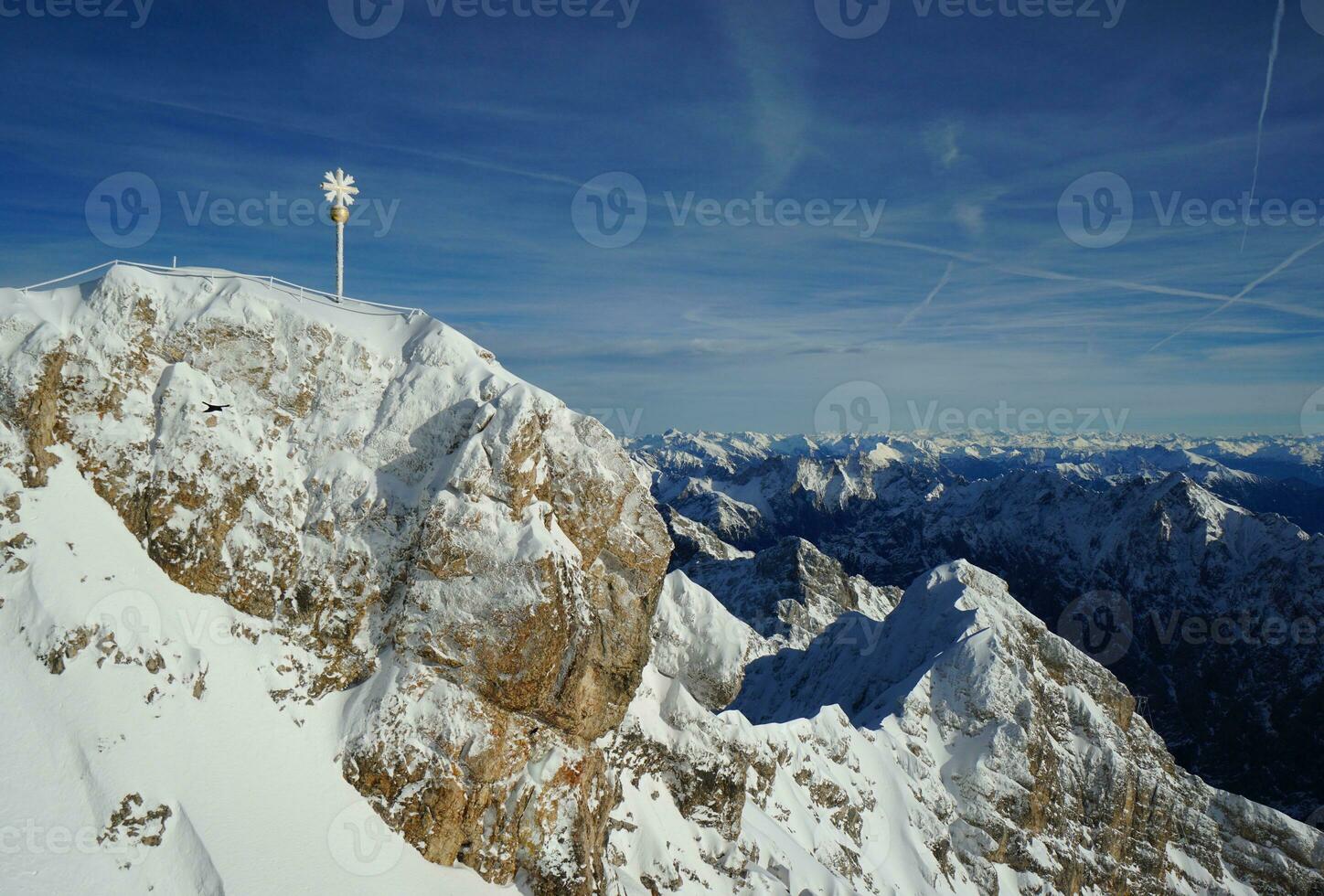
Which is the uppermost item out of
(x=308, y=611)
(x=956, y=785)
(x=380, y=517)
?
(x=380, y=517)

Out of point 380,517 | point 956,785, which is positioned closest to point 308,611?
point 380,517

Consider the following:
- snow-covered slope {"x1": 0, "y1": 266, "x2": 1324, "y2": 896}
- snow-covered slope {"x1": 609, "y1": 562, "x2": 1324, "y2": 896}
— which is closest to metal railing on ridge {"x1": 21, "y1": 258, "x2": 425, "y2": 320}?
snow-covered slope {"x1": 0, "y1": 266, "x2": 1324, "y2": 896}

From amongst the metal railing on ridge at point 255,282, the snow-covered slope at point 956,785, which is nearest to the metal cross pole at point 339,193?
the metal railing on ridge at point 255,282

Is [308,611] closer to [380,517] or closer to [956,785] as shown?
[380,517]

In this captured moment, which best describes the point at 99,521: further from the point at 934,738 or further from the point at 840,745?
the point at 934,738

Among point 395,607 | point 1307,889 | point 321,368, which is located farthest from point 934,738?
point 321,368

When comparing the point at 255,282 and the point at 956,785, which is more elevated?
the point at 255,282

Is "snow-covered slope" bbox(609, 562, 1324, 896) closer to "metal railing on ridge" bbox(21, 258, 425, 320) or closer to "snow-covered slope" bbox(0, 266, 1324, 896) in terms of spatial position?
"snow-covered slope" bbox(0, 266, 1324, 896)

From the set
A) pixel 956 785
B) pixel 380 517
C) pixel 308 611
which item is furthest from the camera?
pixel 956 785

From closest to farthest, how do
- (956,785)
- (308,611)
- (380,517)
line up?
(308,611) → (380,517) → (956,785)
